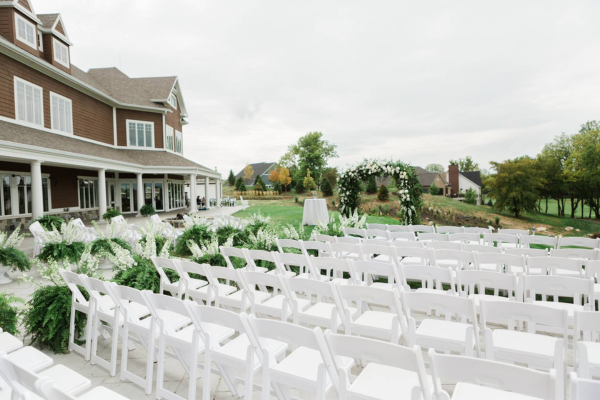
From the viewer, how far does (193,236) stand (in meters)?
9.06

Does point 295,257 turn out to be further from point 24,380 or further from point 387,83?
point 387,83

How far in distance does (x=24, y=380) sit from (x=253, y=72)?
25.3 meters

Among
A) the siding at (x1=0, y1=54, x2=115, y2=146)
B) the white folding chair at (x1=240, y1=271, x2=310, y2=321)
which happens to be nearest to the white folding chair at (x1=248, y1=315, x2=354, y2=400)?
the white folding chair at (x1=240, y1=271, x2=310, y2=321)

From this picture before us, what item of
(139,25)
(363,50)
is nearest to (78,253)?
(139,25)

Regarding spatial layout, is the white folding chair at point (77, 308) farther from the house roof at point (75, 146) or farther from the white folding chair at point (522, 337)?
the house roof at point (75, 146)

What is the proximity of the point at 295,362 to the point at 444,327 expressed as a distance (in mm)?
1471

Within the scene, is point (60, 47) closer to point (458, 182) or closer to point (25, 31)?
point (25, 31)

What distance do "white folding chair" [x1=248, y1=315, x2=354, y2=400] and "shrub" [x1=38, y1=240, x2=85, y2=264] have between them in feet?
22.2

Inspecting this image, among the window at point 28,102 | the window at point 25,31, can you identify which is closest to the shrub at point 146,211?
the window at point 28,102

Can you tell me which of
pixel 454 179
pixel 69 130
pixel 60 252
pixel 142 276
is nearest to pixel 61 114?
pixel 69 130

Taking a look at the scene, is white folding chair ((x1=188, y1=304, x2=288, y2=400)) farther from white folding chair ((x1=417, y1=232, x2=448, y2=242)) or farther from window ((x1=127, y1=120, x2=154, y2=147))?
window ((x1=127, y1=120, x2=154, y2=147))

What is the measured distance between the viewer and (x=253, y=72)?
24.5 m

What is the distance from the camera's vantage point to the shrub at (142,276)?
4.57 m

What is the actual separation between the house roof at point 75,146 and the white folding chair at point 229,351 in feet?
43.7
